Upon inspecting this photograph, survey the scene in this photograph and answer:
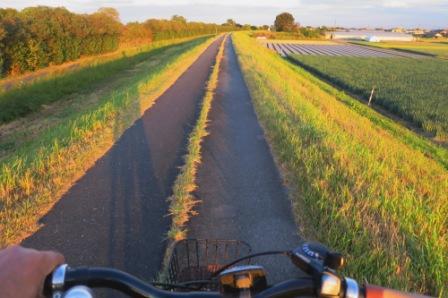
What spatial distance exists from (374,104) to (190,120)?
13.4m

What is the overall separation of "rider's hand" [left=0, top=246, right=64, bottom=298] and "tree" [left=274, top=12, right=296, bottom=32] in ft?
487

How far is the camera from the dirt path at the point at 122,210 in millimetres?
4289

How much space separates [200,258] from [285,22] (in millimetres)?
149420

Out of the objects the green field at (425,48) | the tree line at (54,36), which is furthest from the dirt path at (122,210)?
the green field at (425,48)

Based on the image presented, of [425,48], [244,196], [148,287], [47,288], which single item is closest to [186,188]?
[244,196]

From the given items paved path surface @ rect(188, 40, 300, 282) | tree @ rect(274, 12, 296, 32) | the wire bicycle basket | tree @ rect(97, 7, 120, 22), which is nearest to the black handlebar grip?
the wire bicycle basket

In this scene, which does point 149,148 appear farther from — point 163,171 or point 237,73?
point 237,73

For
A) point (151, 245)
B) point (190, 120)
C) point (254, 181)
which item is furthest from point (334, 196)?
point (190, 120)

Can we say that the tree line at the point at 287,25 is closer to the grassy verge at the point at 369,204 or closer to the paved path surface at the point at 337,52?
the paved path surface at the point at 337,52

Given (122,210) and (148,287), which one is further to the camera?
(122,210)

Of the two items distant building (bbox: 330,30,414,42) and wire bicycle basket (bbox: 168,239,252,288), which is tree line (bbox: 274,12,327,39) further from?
wire bicycle basket (bbox: 168,239,252,288)

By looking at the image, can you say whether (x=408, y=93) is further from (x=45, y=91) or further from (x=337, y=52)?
(x=337, y=52)

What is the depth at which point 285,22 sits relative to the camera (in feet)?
478

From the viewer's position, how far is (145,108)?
12.2 m
